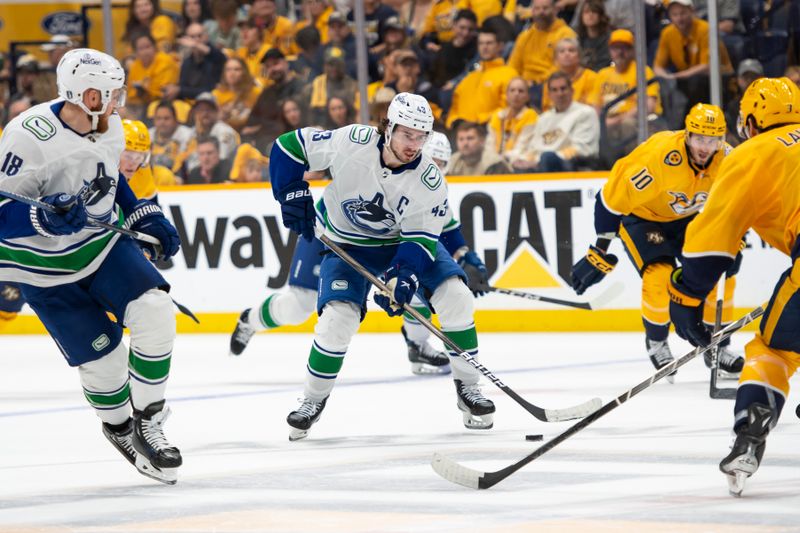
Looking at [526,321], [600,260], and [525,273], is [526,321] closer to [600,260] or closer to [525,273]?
[525,273]

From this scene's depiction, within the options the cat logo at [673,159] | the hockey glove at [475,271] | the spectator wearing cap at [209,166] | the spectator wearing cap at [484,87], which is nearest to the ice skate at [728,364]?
the cat logo at [673,159]

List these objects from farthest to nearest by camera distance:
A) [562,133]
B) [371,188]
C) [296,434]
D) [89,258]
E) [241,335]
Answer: [562,133] → [241,335] → [371,188] → [296,434] → [89,258]

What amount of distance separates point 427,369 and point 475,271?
0.52 m

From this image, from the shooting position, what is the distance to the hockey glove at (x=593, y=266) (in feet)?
20.6

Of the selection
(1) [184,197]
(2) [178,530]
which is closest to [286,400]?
(2) [178,530]

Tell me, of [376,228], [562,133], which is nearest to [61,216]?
[376,228]

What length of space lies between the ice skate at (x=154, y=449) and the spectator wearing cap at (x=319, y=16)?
5.14 meters

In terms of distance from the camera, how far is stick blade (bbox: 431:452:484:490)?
373 centimetres

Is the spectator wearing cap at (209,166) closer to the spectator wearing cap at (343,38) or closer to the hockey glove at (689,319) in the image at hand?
the spectator wearing cap at (343,38)

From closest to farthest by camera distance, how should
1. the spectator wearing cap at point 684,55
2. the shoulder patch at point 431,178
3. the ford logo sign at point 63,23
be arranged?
the shoulder patch at point 431,178 < the spectator wearing cap at point 684,55 < the ford logo sign at point 63,23

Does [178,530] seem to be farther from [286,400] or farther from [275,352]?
[275,352]

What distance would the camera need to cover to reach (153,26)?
9.32 metres

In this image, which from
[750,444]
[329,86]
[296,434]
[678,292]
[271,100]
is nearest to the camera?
[750,444]

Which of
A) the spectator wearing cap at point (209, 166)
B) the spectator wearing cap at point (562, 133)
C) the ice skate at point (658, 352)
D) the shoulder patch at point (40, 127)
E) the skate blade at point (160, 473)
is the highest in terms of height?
the shoulder patch at point (40, 127)
